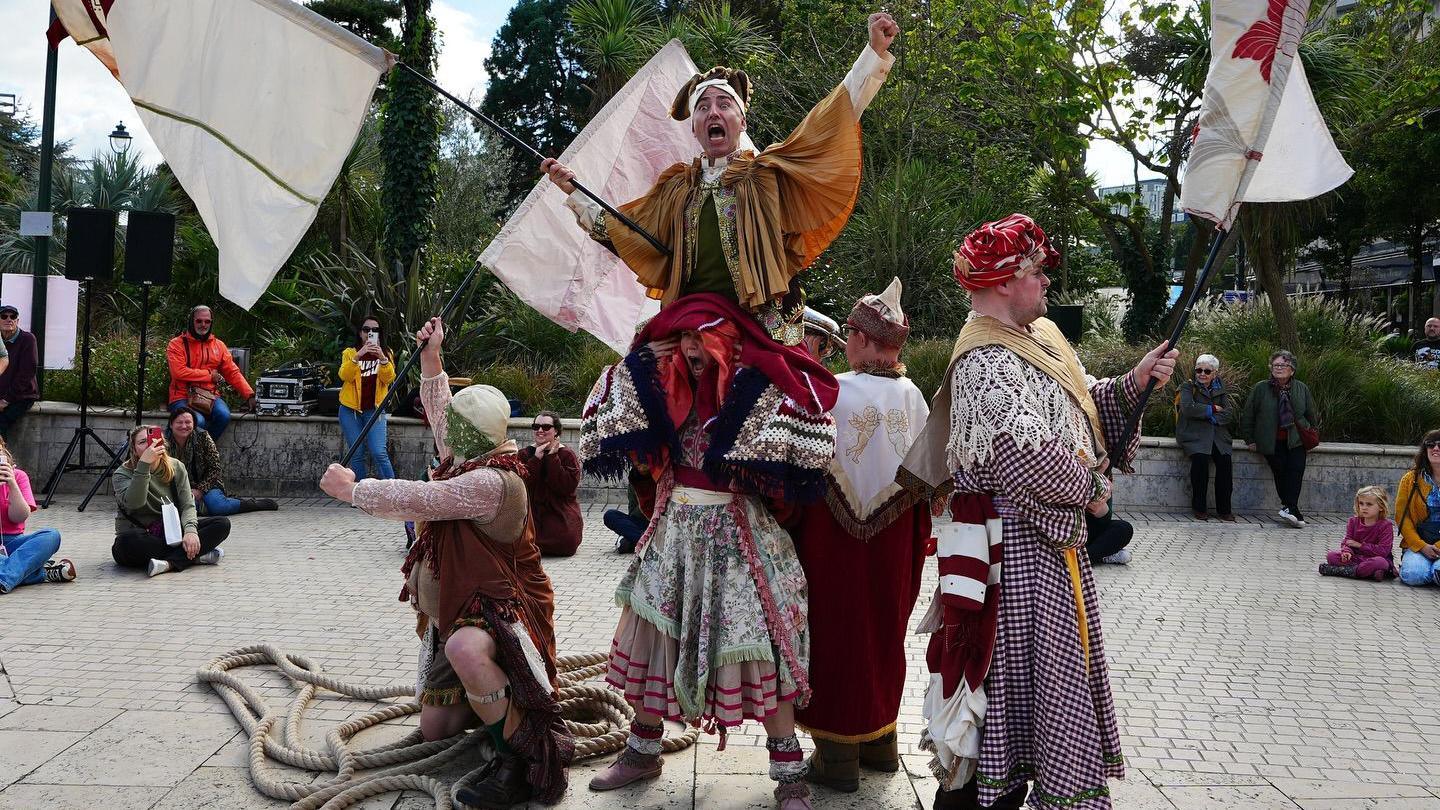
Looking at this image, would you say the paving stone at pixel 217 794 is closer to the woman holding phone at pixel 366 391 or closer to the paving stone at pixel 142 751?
the paving stone at pixel 142 751

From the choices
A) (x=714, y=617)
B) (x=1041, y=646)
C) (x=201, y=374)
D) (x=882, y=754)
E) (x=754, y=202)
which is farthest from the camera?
(x=201, y=374)

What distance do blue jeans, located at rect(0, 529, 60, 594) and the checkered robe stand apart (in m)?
6.57

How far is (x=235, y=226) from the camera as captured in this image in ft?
12.2

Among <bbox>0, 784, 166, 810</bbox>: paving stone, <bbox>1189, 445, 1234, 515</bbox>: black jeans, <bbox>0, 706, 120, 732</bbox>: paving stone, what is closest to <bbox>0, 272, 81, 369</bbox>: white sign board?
<bbox>0, 706, 120, 732</bbox>: paving stone

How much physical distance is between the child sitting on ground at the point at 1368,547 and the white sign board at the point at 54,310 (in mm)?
12996

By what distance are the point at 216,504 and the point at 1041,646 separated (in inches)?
354

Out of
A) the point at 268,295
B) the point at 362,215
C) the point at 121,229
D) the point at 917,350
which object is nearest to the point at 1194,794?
the point at 917,350

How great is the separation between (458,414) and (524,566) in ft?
2.01

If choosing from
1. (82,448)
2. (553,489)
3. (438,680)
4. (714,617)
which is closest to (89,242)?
(82,448)

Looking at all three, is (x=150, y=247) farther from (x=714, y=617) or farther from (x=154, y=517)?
(x=714, y=617)

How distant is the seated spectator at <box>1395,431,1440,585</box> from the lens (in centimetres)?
→ 843

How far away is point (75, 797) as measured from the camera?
152 inches

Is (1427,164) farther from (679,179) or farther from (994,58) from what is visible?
(679,179)

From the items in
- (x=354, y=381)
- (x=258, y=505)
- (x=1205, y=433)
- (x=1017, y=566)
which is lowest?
(x=258, y=505)
